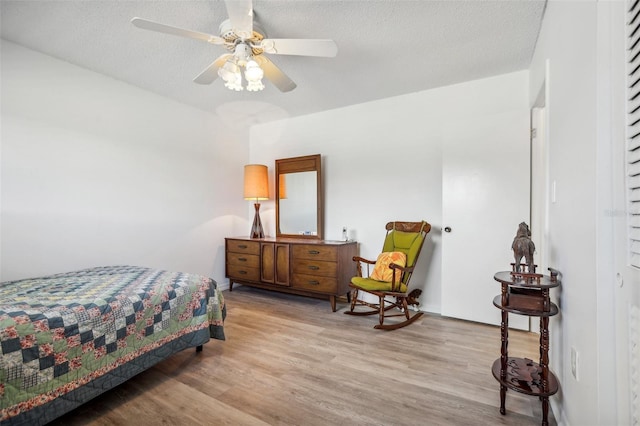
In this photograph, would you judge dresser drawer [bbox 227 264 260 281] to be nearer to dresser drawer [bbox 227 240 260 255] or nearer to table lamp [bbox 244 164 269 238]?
dresser drawer [bbox 227 240 260 255]

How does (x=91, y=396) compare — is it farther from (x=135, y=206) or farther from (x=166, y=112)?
(x=166, y=112)

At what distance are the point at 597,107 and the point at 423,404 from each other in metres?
1.67

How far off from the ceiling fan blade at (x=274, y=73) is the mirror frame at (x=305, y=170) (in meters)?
1.64

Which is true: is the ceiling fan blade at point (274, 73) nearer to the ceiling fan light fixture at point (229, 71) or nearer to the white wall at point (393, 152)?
the ceiling fan light fixture at point (229, 71)

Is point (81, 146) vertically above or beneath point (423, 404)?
above

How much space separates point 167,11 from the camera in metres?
2.04

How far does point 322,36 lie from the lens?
2.36 metres

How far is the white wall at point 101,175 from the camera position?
8.14ft

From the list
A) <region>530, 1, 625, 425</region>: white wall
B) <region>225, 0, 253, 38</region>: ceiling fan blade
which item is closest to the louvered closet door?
<region>530, 1, 625, 425</region>: white wall

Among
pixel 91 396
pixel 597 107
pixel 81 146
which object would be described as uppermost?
pixel 81 146

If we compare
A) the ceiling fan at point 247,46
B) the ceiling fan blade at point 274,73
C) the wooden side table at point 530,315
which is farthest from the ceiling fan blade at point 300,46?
the wooden side table at point 530,315

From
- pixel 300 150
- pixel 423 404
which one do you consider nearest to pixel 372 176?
pixel 300 150

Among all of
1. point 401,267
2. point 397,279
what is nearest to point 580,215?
point 401,267

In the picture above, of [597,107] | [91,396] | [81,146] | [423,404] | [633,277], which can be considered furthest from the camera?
[81,146]
